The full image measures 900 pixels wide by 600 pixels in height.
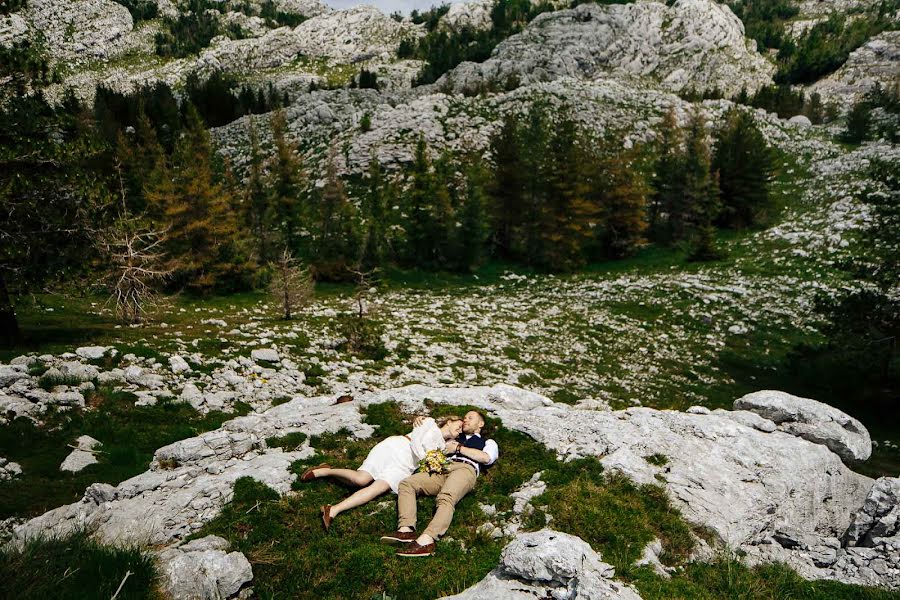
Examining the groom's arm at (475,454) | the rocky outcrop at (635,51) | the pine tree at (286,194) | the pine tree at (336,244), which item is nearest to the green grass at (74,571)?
the groom's arm at (475,454)

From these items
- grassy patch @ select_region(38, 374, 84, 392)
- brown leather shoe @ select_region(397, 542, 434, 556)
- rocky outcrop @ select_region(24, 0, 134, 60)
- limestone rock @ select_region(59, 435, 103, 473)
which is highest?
rocky outcrop @ select_region(24, 0, 134, 60)

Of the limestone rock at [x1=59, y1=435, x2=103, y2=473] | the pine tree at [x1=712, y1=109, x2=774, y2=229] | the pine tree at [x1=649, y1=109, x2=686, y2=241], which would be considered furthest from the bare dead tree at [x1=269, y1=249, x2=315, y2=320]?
the pine tree at [x1=712, y1=109, x2=774, y2=229]

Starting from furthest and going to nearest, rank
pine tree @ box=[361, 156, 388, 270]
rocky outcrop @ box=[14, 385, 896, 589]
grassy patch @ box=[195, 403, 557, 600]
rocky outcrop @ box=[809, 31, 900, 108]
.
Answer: rocky outcrop @ box=[809, 31, 900, 108] → pine tree @ box=[361, 156, 388, 270] → rocky outcrop @ box=[14, 385, 896, 589] → grassy patch @ box=[195, 403, 557, 600]

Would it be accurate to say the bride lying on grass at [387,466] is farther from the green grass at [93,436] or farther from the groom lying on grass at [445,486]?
the green grass at [93,436]

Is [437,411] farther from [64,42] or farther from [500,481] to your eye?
[64,42]

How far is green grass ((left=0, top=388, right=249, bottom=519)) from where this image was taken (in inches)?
325

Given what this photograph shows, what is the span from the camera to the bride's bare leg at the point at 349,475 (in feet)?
24.5

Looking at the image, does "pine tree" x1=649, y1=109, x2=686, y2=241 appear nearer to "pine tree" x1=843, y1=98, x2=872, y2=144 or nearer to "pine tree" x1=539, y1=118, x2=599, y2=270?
"pine tree" x1=539, y1=118, x2=599, y2=270

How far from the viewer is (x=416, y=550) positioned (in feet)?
20.0

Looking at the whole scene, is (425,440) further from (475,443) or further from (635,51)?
(635,51)

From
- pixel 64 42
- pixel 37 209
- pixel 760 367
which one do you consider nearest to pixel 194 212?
pixel 37 209

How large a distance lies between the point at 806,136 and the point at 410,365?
8092 cm

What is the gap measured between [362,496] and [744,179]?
5172 centimetres

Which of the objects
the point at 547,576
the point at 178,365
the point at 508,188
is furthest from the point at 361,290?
the point at 508,188
